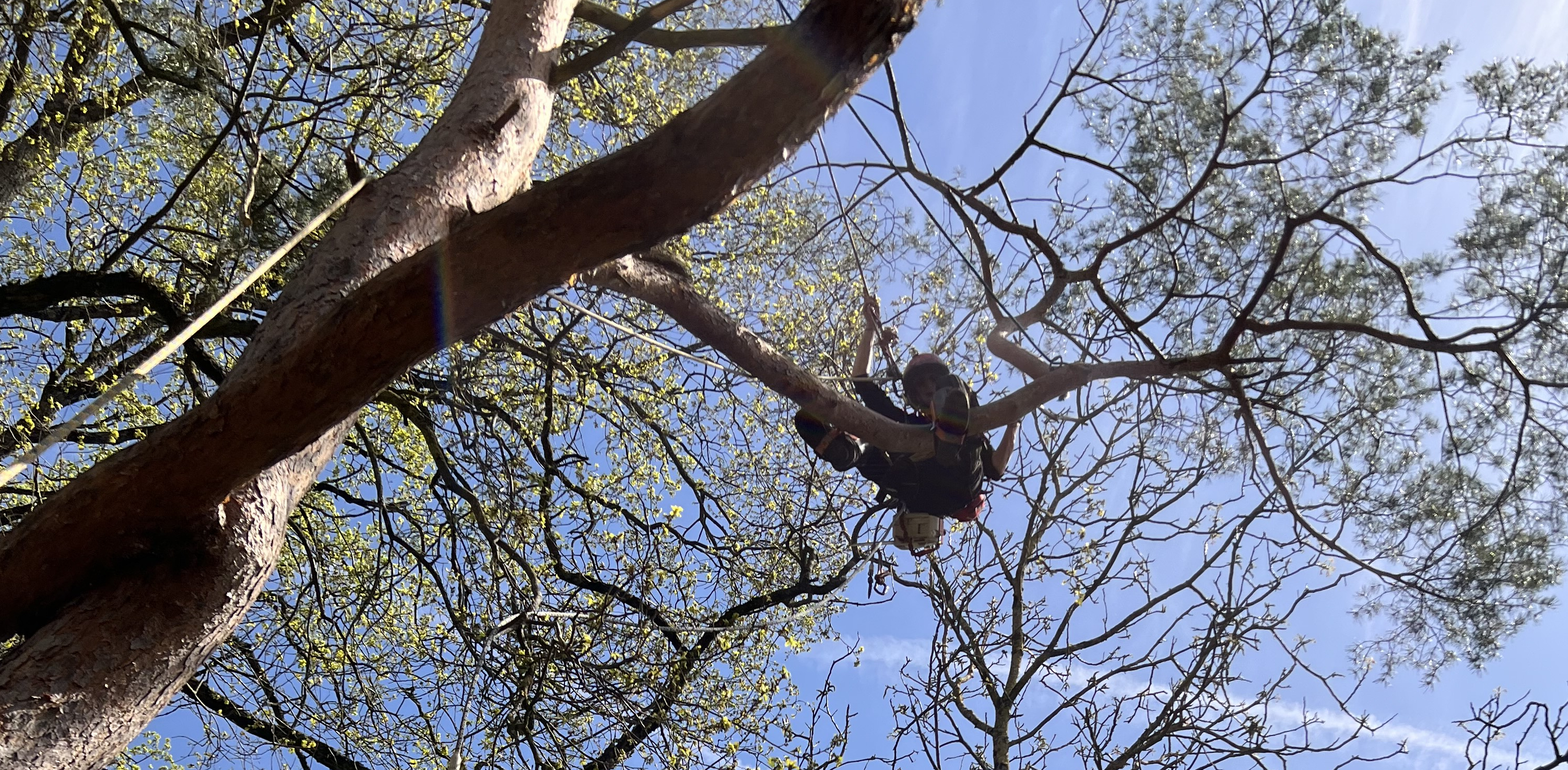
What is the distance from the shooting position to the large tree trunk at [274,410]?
1477 mm

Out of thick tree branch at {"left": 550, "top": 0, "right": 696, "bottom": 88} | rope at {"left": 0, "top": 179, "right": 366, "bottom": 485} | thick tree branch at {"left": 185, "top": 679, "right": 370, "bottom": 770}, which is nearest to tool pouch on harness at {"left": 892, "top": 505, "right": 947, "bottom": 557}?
thick tree branch at {"left": 550, "top": 0, "right": 696, "bottom": 88}

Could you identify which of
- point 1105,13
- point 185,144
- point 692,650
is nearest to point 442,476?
point 692,650

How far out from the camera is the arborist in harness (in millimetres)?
3494

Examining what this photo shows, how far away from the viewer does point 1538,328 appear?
3.22 m

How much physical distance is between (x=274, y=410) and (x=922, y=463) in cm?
241

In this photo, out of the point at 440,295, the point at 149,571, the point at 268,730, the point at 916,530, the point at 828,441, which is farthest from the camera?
the point at 268,730

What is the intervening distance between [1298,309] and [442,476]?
351 cm

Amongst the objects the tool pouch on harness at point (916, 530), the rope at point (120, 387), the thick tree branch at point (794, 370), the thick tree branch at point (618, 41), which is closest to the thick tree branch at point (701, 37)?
the thick tree branch at point (618, 41)

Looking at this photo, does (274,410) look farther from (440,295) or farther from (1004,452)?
(1004,452)

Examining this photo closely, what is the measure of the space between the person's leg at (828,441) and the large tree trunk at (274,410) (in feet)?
6.24

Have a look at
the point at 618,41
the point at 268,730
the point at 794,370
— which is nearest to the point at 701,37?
the point at 618,41

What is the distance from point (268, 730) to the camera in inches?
180

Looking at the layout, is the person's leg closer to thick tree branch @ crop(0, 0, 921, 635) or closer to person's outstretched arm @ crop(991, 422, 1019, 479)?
person's outstretched arm @ crop(991, 422, 1019, 479)

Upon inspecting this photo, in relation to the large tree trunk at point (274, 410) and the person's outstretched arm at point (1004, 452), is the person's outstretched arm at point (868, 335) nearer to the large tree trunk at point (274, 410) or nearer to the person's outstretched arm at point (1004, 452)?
the person's outstretched arm at point (1004, 452)
